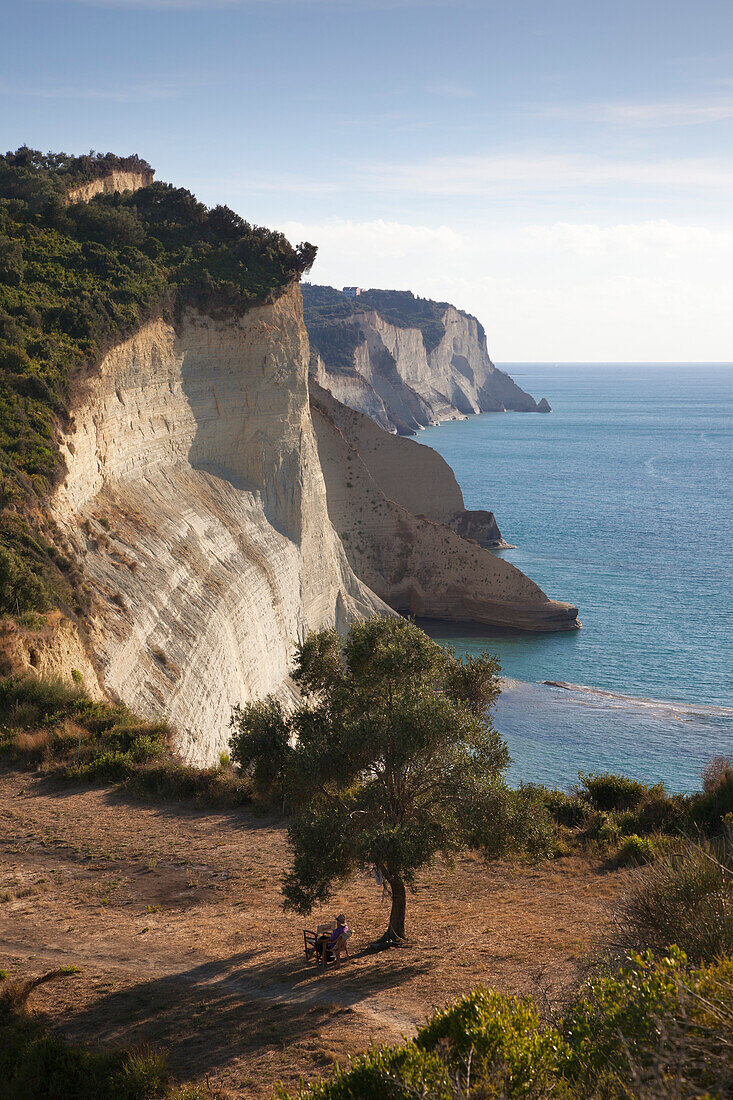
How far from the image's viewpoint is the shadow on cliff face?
9.73m

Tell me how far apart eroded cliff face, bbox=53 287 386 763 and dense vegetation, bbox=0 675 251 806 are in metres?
2.73

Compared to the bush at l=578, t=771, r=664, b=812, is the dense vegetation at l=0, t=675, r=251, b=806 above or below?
above

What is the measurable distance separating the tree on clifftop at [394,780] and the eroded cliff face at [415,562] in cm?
4920

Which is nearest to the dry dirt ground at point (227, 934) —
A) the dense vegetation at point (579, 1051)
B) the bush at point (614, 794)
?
the dense vegetation at point (579, 1051)

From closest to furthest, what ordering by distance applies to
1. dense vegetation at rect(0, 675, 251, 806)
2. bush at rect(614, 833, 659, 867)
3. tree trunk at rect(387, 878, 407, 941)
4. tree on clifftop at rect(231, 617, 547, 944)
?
tree on clifftop at rect(231, 617, 547, 944), tree trunk at rect(387, 878, 407, 941), bush at rect(614, 833, 659, 867), dense vegetation at rect(0, 675, 251, 806)

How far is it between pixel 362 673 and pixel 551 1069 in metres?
6.68

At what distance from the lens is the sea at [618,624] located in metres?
40.2

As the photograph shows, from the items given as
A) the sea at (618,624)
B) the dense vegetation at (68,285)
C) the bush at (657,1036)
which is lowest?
the sea at (618,624)

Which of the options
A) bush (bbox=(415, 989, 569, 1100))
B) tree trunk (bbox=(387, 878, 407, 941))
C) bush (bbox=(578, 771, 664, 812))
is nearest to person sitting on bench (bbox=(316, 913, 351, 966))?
tree trunk (bbox=(387, 878, 407, 941))

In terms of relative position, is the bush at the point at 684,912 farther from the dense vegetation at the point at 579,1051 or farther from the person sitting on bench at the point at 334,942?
the person sitting on bench at the point at 334,942

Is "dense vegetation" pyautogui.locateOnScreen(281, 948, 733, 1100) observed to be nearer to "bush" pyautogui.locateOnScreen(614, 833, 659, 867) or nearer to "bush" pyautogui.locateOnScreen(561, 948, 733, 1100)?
"bush" pyautogui.locateOnScreen(561, 948, 733, 1100)

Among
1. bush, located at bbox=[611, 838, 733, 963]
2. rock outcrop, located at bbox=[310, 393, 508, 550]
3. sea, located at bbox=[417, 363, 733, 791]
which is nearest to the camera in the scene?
bush, located at bbox=[611, 838, 733, 963]

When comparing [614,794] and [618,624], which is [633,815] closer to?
[614,794]

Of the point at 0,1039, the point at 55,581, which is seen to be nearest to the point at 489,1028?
the point at 0,1039
